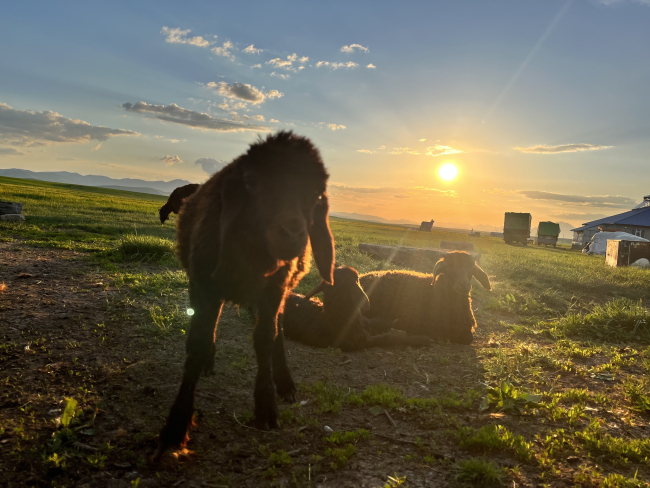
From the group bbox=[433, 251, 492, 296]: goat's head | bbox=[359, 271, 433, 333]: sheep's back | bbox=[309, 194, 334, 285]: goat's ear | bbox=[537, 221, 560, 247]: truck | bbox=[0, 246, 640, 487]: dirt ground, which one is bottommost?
bbox=[0, 246, 640, 487]: dirt ground

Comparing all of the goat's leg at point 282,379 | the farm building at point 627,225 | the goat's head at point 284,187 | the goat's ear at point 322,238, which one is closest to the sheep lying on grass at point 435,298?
the goat's leg at point 282,379

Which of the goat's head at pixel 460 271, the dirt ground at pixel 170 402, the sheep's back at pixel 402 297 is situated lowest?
the dirt ground at pixel 170 402

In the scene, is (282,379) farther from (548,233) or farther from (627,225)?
(627,225)

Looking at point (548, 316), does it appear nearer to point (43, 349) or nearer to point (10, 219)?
point (43, 349)

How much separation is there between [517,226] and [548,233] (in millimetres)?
9613

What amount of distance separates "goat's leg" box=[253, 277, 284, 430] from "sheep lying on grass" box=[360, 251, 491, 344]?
431 centimetres

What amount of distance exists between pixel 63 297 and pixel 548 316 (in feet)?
33.0

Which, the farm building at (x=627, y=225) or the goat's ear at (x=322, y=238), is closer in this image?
the goat's ear at (x=322, y=238)

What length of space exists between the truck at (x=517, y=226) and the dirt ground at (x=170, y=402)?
167ft

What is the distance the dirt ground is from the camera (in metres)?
2.85

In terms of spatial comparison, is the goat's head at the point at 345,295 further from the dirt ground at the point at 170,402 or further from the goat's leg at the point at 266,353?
the goat's leg at the point at 266,353

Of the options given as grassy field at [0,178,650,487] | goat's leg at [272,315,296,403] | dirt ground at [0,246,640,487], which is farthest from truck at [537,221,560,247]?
goat's leg at [272,315,296,403]

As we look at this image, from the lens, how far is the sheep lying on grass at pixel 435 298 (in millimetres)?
7125

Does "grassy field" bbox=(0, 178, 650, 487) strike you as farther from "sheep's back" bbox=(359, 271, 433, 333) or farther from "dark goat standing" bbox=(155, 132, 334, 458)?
"sheep's back" bbox=(359, 271, 433, 333)
